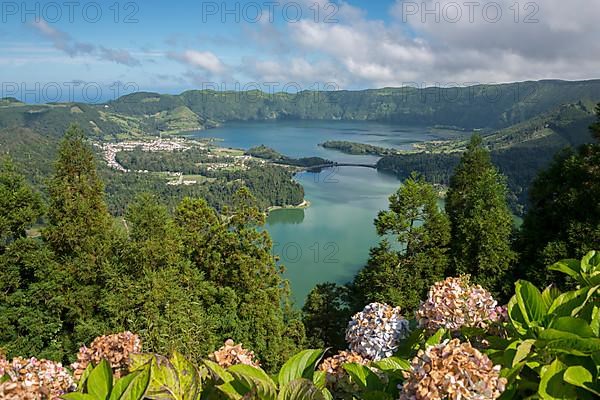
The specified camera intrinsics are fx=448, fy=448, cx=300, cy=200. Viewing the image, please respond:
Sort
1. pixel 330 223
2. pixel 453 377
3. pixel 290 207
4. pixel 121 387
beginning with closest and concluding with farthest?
1. pixel 453 377
2. pixel 121 387
3. pixel 330 223
4. pixel 290 207

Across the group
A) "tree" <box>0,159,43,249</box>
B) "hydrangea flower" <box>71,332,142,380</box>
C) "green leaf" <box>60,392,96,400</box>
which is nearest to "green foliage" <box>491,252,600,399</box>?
"green leaf" <box>60,392,96,400</box>

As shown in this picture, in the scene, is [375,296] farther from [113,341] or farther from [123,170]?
[123,170]

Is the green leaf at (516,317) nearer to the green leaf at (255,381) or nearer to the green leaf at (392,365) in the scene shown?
the green leaf at (392,365)

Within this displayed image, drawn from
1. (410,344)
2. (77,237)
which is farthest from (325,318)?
(410,344)

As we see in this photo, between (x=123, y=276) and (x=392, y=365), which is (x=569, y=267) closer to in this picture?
(x=392, y=365)

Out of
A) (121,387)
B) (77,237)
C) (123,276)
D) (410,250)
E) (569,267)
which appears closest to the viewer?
(121,387)

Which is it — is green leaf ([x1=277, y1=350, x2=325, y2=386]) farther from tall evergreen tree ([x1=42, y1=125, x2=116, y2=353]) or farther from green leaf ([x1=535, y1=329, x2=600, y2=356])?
tall evergreen tree ([x1=42, y1=125, x2=116, y2=353])
